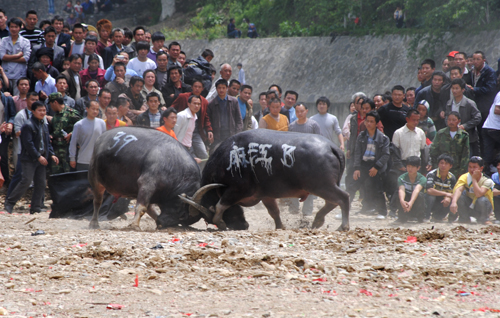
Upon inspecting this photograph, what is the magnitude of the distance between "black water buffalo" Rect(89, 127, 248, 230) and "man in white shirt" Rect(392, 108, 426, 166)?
3218 millimetres

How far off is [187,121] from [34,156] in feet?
8.15

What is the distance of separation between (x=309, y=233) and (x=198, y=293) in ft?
8.07

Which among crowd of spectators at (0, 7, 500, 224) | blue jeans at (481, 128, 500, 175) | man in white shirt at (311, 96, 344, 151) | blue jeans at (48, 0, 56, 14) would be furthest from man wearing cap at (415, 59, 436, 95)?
blue jeans at (48, 0, 56, 14)

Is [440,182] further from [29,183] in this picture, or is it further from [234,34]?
[234,34]

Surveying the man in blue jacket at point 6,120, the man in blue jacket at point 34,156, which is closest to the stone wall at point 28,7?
the man in blue jacket at point 6,120

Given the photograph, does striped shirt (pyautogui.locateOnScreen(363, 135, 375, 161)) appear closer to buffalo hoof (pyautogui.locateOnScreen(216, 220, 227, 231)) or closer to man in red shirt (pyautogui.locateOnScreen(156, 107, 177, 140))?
buffalo hoof (pyautogui.locateOnScreen(216, 220, 227, 231))

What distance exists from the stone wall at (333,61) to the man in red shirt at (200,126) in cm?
1123

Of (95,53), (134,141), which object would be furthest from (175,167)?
(95,53)

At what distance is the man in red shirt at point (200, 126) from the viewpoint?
33.9ft

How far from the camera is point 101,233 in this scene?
22.0 ft

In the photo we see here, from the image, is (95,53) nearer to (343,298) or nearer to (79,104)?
(79,104)

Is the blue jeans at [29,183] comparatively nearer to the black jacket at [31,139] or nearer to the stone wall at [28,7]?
the black jacket at [31,139]

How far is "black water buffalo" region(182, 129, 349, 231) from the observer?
7.25 metres

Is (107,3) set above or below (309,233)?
above
